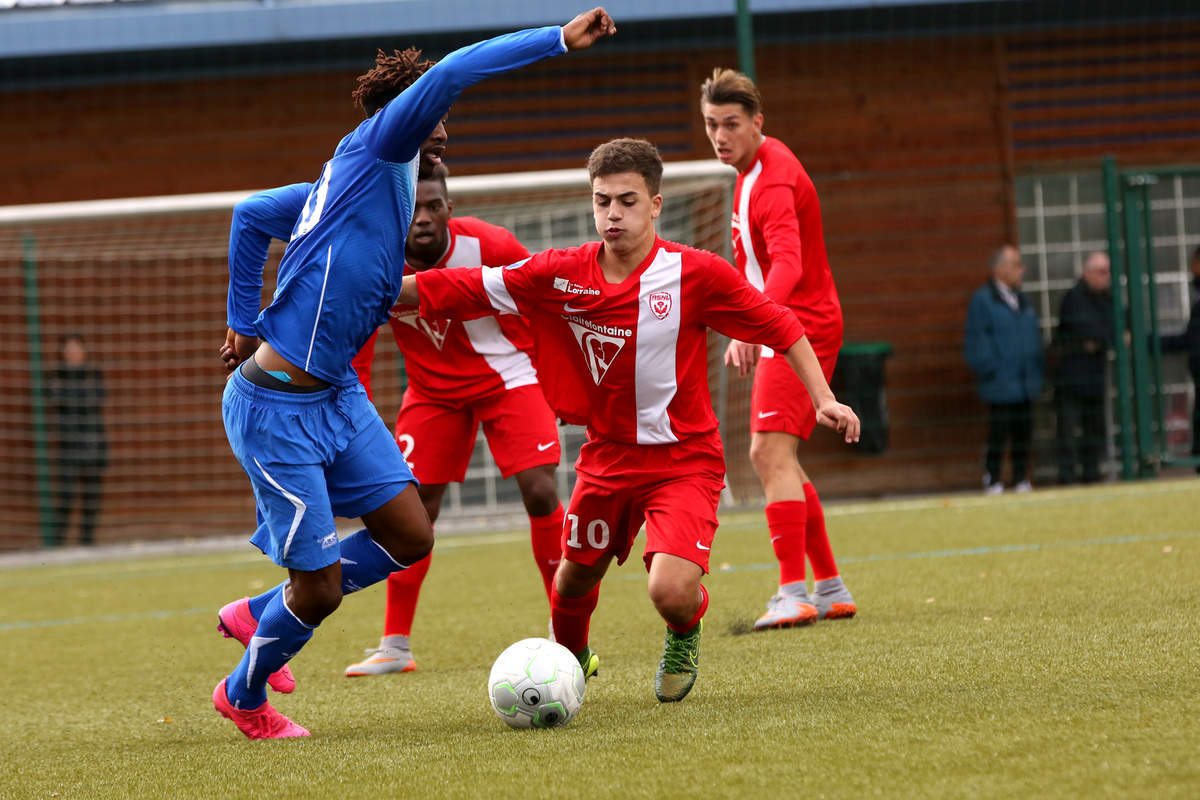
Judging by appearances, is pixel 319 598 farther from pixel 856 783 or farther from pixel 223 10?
pixel 223 10

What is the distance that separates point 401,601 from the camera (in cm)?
519

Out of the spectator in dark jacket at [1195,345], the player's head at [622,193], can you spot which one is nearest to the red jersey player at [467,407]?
the player's head at [622,193]

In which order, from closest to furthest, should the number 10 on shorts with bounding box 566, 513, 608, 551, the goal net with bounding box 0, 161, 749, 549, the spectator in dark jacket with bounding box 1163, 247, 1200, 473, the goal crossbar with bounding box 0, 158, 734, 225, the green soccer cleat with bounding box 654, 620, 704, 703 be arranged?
the green soccer cleat with bounding box 654, 620, 704, 703
the number 10 on shorts with bounding box 566, 513, 608, 551
the goal crossbar with bounding box 0, 158, 734, 225
the spectator in dark jacket with bounding box 1163, 247, 1200, 473
the goal net with bounding box 0, 161, 749, 549

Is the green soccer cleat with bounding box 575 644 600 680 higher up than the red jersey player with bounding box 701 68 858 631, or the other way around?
the red jersey player with bounding box 701 68 858 631

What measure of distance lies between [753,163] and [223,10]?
805cm

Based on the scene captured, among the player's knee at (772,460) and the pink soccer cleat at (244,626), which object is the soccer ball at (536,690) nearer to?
the pink soccer cleat at (244,626)

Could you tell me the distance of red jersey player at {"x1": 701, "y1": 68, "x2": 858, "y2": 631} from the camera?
17.5 feet

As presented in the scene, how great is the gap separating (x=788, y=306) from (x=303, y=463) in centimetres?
238

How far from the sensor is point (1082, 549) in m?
6.73

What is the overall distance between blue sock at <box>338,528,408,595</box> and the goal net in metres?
7.43

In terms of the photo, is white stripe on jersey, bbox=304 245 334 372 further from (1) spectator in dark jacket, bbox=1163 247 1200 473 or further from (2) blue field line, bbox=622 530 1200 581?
(1) spectator in dark jacket, bbox=1163 247 1200 473

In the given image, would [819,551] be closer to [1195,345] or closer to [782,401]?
[782,401]

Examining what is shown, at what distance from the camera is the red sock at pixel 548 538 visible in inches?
208

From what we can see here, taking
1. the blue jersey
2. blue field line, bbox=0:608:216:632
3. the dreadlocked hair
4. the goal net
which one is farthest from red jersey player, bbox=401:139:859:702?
the goal net
